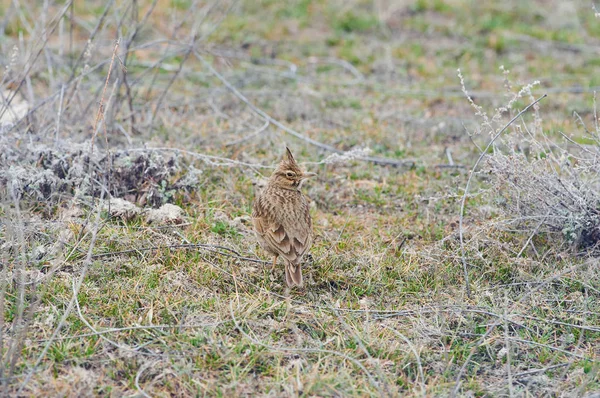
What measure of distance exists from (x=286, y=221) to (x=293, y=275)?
441 millimetres

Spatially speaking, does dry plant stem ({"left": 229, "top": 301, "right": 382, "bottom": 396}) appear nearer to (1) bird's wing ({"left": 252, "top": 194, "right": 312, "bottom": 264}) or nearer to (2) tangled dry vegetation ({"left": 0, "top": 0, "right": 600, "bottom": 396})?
(2) tangled dry vegetation ({"left": 0, "top": 0, "right": 600, "bottom": 396})

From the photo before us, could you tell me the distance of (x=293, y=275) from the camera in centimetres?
471

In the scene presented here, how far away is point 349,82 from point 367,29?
2.31 metres

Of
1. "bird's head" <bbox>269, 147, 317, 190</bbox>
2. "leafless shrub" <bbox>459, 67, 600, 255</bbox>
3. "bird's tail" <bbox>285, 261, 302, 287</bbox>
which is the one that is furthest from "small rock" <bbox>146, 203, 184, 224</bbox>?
"leafless shrub" <bbox>459, 67, 600, 255</bbox>

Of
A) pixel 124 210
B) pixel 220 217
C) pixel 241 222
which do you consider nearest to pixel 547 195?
pixel 241 222

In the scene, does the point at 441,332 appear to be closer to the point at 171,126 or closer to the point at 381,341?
the point at 381,341

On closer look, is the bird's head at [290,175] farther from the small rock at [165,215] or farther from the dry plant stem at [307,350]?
the dry plant stem at [307,350]

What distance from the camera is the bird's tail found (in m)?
4.69

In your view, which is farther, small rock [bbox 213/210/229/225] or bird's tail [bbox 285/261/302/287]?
small rock [bbox 213/210/229/225]

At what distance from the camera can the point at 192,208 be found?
5.80 metres

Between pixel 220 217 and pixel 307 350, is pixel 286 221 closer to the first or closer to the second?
pixel 220 217

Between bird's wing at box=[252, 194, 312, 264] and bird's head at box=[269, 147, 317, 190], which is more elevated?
bird's head at box=[269, 147, 317, 190]

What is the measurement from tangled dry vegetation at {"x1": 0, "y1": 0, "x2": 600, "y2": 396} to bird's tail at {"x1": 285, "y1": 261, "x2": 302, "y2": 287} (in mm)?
120

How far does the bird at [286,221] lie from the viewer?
4.80 metres
